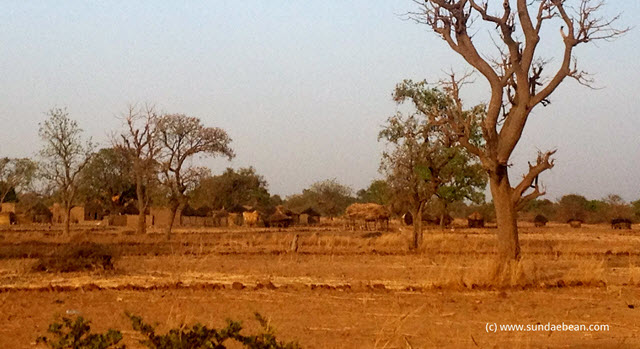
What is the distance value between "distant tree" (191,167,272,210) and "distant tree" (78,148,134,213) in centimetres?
1127

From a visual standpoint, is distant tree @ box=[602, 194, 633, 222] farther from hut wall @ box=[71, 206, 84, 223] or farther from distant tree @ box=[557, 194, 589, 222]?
hut wall @ box=[71, 206, 84, 223]

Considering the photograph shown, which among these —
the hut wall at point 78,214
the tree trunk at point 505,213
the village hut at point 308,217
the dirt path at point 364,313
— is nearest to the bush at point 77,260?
the dirt path at point 364,313

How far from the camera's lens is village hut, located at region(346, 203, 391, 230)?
5219 cm

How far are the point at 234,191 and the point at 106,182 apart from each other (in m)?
18.1

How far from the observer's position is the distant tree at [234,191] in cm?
8906

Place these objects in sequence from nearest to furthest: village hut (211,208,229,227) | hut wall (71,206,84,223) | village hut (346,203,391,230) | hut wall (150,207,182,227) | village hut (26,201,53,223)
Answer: village hut (346,203,391,230) → hut wall (150,207,182,227) → village hut (211,208,229,227) → village hut (26,201,53,223) → hut wall (71,206,84,223)

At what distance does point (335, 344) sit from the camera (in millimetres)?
7707

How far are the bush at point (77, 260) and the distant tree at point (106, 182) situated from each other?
63.8 metres

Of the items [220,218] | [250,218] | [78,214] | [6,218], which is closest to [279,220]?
[220,218]

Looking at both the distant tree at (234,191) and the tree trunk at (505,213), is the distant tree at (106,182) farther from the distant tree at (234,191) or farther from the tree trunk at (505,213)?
the tree trunk at (505,213)

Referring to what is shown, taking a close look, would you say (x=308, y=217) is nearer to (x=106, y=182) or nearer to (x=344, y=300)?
(x=106, y=182)

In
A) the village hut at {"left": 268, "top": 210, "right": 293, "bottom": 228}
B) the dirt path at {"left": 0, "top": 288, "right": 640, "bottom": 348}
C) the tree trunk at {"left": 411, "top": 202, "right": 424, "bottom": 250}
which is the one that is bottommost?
the dirt path at {"left": 0, "top": 288, "right": 640, "bottom": 348}

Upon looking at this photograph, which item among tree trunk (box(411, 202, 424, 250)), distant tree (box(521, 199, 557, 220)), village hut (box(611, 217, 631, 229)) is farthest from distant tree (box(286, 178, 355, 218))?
tree trunk (box(411, 202, 424, 250))

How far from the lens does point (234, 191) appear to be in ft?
301
